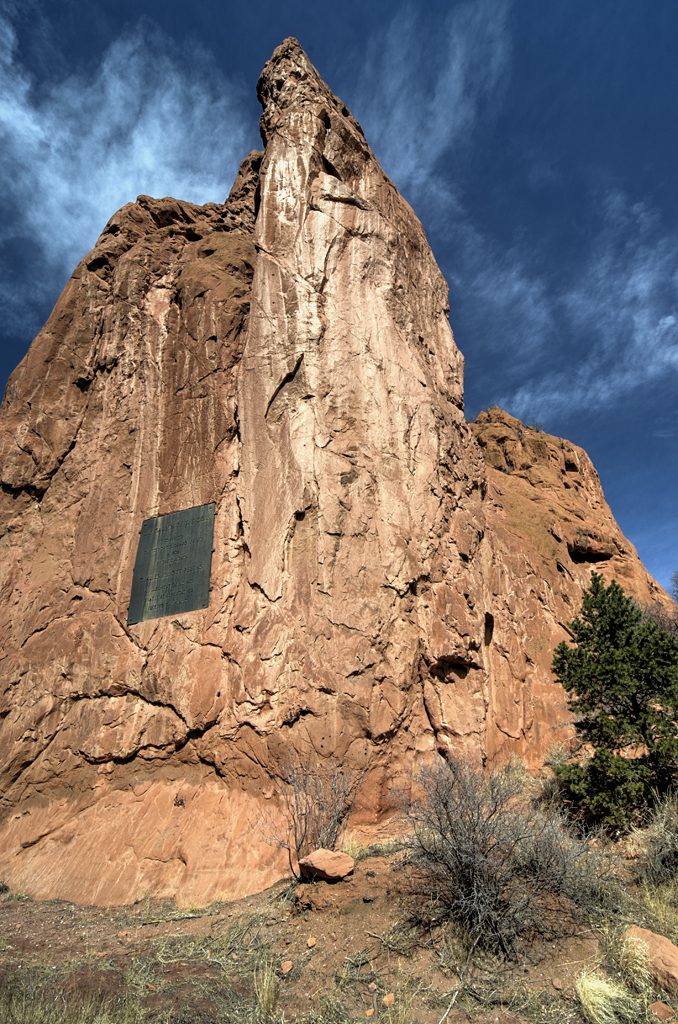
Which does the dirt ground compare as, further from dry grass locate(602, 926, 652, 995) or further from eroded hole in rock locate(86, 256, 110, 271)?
eroded hole in rock locate(86, 256, 110, 271)

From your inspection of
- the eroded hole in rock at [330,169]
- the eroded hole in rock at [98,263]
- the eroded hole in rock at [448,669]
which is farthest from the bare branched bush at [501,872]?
the eroded hole in rock at [98,263]

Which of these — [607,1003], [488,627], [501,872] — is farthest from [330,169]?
[607,1003]

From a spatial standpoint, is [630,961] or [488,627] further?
[488,627]

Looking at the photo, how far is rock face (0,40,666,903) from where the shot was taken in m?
9.73

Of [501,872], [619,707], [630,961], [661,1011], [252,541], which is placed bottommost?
[661,1011]

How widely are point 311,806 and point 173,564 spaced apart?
5.75 m

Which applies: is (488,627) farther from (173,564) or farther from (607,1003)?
(607,1003)

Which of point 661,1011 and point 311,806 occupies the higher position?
point 311,806

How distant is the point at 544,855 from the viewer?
260 inches

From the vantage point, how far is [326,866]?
23.5ft

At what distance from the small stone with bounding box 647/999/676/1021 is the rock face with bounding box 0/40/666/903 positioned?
4.87m

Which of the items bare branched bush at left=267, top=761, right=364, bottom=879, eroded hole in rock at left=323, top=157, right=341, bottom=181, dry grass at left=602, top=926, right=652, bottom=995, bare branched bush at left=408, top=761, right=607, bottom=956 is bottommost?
dry grass at left=602, top=926, right=652, bottom=995

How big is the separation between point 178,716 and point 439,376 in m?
9.97

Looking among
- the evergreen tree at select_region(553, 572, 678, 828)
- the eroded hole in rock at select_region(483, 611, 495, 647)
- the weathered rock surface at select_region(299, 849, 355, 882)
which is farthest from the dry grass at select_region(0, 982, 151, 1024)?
the eroded hole in rock at select_region(483, 611, 495, 647)
